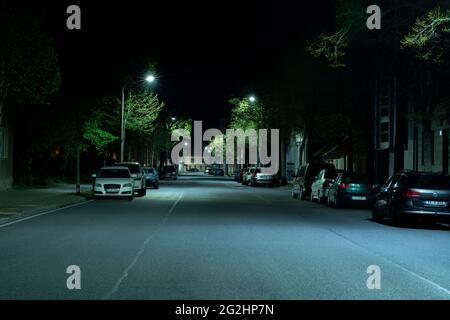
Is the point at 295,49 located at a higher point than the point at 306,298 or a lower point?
higher

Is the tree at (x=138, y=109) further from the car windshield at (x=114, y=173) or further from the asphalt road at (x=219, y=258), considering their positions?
the asphalt road at (x=219, y=258)

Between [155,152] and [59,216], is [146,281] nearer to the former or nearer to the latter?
[59,216]

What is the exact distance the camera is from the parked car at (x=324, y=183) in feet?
104

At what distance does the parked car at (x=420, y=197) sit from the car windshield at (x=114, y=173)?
16468mm

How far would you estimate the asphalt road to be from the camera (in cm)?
912

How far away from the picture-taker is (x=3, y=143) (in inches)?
1543

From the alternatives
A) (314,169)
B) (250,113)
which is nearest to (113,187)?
(314,169)

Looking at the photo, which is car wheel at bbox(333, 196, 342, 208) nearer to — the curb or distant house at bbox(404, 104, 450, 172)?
distant house at bbox(404, 104, 450, 172)

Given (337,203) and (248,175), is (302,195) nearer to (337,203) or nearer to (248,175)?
(337,203)

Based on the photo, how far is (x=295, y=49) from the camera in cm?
4878

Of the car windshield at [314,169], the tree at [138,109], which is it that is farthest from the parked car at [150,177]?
the car windshield at [314,169]

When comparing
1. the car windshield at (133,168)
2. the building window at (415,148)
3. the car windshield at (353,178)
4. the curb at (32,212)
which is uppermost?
the building window at (415,148)

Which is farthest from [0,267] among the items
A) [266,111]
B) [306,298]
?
[266,111]
